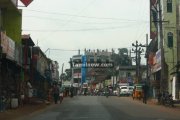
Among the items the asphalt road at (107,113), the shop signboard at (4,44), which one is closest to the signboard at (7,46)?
the shop signboard at (4,44)

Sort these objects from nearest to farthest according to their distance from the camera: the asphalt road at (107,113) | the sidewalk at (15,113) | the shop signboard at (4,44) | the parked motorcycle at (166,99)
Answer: the asphalt road at (107,113), the sidewalk at (15,113), the shop signboard at (4,44), the parked motorcycle at (166,99)

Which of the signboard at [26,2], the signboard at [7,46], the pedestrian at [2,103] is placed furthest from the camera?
the signboard at [26,2]

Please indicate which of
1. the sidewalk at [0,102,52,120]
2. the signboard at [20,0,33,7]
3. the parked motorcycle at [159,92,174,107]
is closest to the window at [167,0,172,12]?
the parked motorcycle at [159,92,174,107]

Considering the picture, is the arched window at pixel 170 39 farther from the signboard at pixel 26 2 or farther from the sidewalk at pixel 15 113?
the sidewalk at pixel 15 113

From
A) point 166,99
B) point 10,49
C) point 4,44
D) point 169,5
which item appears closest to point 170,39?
point 169,5

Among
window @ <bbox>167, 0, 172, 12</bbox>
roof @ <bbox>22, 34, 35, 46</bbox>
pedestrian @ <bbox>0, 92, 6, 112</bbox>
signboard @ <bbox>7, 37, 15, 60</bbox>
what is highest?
window @ <bbox>167, 0, 172, 12</bbox>

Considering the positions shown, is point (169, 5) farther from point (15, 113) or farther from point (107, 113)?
point (107, 113)

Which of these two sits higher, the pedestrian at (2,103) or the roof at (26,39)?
the roof at (26,39)

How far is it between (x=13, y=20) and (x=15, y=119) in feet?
61.0

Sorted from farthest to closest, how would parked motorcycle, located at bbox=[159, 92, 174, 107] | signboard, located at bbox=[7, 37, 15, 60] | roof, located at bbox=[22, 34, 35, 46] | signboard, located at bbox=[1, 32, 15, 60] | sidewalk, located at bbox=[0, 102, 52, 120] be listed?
roof, located at bbox=[22, 34, 35, 46] → parked motorcycle, located at bbox=[159, 92, 174, 107] → signboard, located at bbox=[7, 37, 15, 60] → signboard, located at bbox=[1, 32, 15, 60] → sidewalk, located at bbox=[0, 102, 52, 120]

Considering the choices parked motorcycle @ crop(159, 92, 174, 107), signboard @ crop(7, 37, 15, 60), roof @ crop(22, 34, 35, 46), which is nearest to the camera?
signboard @ crop(7, 37, 15, 60)

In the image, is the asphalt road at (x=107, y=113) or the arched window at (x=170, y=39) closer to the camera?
the asphalt road at (x=107, y=113)

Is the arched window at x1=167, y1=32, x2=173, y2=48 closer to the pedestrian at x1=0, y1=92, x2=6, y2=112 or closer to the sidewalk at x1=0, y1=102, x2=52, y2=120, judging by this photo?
the sidewalk at x1=0, y1=102, x2=52, y2=120

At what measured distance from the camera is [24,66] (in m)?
49.1
